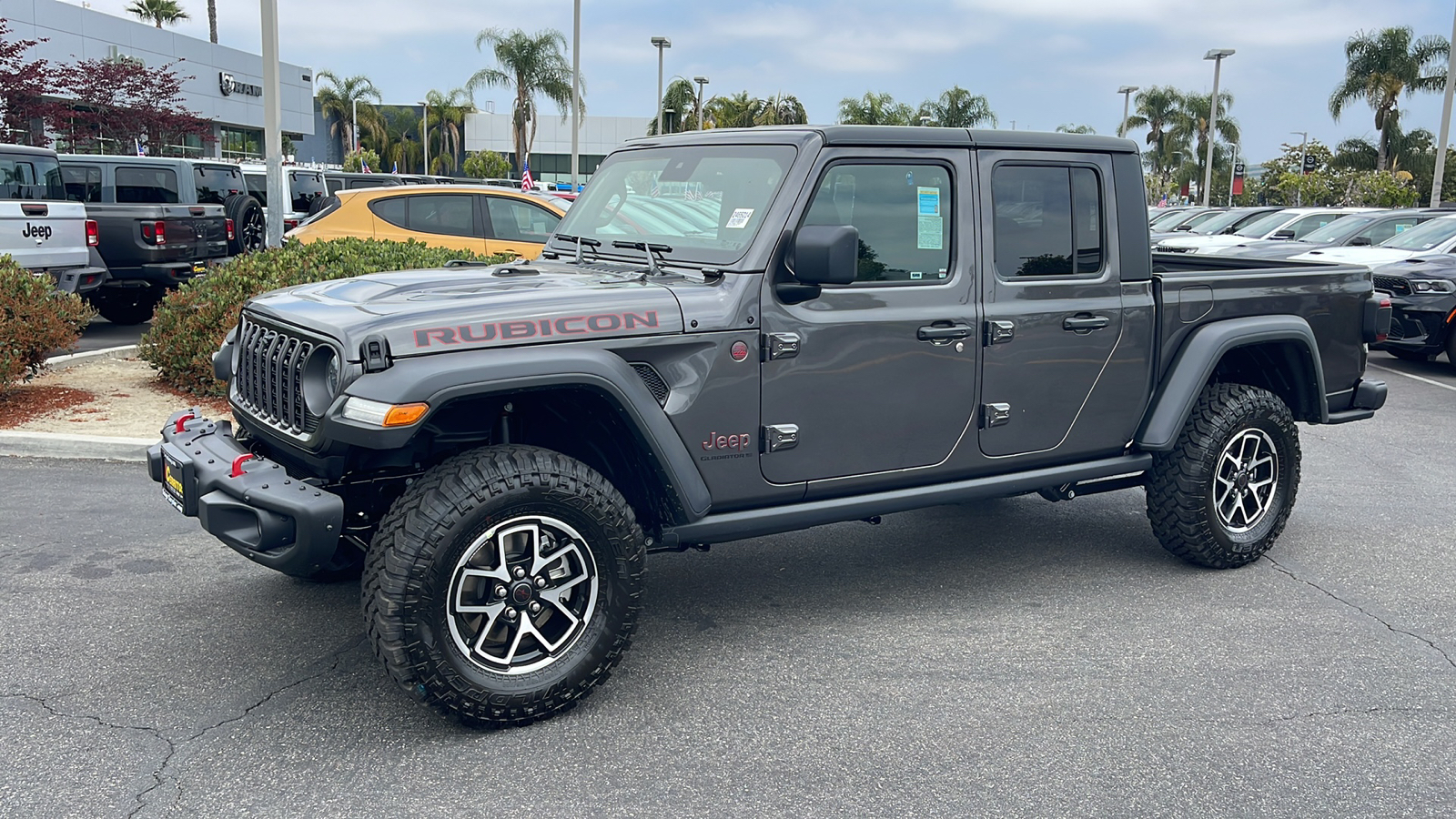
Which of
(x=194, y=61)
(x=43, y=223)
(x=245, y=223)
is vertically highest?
(x=194, y=61)

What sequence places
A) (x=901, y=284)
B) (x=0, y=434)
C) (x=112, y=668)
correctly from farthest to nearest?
1. (x=0, y=434)
2. (x=901, y=284)
3. (x=112, y=668)

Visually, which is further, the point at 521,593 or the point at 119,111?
the point at 119,111

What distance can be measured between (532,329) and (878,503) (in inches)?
61.6

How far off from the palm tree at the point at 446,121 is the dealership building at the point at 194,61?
15.6 metres

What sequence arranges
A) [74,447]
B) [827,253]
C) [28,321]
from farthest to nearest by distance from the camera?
1. [28,321]
2. [74,447]
3. [827,253]

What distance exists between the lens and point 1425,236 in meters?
A: 13.8

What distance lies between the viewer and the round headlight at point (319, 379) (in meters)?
3.73

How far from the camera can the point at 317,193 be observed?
2209 centimetres

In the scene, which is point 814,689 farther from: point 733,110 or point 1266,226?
point 733,110

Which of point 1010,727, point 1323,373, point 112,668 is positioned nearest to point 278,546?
point 112,668

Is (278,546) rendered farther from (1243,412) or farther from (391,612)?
(1243,412)

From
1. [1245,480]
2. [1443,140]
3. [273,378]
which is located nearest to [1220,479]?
[1245,480]

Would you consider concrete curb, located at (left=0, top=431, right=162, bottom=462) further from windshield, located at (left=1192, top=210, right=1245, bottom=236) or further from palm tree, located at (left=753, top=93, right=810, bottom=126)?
palm tree, located at (left=753, top=93, right=810, bottom=126)

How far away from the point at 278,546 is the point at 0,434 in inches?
199
